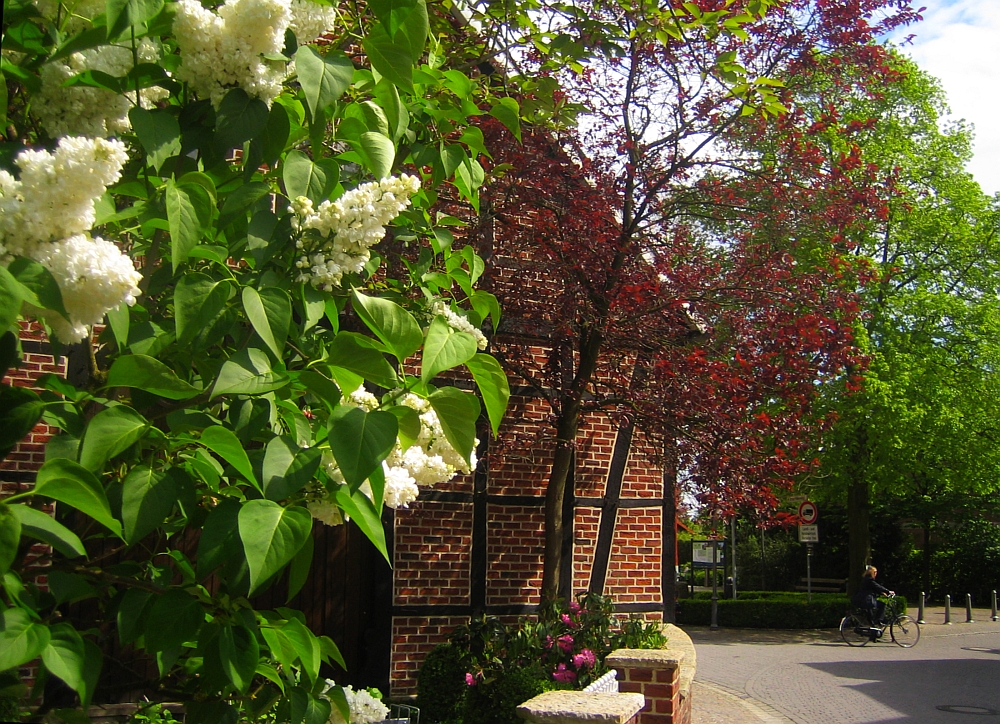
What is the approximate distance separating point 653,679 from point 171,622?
5.33 metres

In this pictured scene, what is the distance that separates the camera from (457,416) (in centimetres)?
203

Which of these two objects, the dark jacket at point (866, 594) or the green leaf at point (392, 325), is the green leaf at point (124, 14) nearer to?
the green leaf at point (392, 325)

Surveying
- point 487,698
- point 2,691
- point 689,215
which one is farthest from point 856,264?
point 2,691

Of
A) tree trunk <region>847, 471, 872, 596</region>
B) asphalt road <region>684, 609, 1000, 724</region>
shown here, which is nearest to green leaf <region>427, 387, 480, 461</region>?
asphalt road <region>684, 609, 1000, 724</region>

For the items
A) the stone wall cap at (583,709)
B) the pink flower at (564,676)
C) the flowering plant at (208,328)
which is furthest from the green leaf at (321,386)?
the pink flower at (564,676)

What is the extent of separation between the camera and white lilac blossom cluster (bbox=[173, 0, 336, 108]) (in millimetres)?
2002

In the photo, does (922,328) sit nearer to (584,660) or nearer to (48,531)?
(584,660)

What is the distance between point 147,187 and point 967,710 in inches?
469

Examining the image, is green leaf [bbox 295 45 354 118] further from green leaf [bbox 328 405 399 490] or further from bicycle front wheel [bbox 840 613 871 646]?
bicycle front wheel [bbox 840 613 871 646]

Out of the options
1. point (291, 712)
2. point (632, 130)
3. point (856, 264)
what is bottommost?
point (291, 712)

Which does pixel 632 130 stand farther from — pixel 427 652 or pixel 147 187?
pixel 147 187

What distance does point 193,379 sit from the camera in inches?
91.4

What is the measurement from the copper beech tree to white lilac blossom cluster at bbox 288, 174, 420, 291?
4959 mm

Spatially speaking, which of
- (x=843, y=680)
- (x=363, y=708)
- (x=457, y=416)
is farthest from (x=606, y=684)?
(x=843, y=680)
